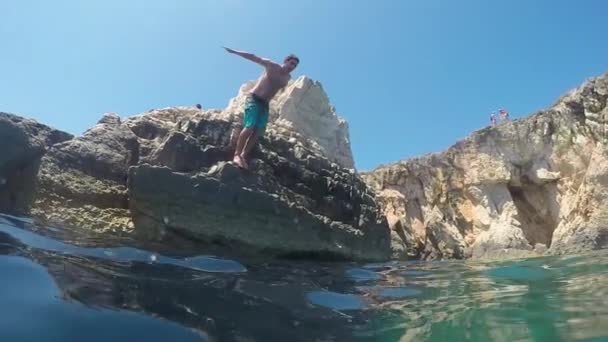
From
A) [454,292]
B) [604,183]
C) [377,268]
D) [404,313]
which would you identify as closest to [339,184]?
[377,268]

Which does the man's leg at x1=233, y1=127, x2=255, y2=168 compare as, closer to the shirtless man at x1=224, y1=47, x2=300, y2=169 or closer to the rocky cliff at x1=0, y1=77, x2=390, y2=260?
the shirtless man at x1=224, y1=47, x2=300, y2=169

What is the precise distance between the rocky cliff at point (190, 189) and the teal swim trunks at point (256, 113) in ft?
1.25

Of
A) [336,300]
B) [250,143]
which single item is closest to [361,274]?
[336,300]

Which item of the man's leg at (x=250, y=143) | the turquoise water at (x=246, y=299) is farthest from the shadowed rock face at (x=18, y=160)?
the man's leg at (x=250, y=143)

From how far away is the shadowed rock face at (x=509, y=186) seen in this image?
1445 cm

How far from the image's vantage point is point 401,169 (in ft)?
65.7

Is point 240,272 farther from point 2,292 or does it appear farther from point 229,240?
point 2,292

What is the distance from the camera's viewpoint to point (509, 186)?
17.8 m

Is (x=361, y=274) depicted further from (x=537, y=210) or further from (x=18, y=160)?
(x=537, y=210)

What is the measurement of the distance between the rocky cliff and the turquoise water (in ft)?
1.70

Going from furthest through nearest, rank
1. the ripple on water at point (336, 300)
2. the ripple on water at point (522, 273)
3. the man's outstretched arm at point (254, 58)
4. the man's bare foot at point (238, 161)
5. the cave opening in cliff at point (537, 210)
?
the cave opening in cliff at point (537, 210) < the man's outstretched arm at point (254, 58) < the man's bare foot at point (238, 161) < the ripple on water at point (522, 273) < the ripple on water at point (336, 300)

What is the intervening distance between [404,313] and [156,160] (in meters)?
3.87

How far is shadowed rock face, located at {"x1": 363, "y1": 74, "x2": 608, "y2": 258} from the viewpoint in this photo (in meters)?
14.4

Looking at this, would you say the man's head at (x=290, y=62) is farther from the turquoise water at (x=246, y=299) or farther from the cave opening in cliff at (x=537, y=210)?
the cave opening in cliff at (x=537, y=210)
